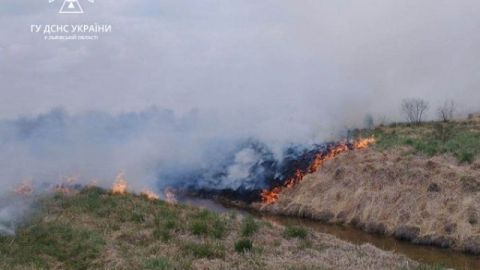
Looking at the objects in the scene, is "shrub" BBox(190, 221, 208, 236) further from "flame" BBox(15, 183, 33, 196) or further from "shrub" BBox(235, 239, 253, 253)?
"flame" BBox(15, 183, 33, 196)

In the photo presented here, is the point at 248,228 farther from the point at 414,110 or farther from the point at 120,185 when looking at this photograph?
the point at 414,110

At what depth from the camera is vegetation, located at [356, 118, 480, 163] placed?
37066 millimetres

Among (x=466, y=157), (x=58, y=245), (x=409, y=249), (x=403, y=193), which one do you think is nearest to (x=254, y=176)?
(x=403, y=193)

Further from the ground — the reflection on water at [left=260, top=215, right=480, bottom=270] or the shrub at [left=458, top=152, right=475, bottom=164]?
the shrub at [left=458, top=152, right=475, bottom=164]

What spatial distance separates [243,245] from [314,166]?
21075 mm

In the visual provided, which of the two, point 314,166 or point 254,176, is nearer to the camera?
point 314,166

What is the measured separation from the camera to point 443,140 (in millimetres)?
45750

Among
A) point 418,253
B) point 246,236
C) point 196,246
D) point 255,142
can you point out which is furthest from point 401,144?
point 196,246

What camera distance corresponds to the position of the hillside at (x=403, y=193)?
29.1 meters

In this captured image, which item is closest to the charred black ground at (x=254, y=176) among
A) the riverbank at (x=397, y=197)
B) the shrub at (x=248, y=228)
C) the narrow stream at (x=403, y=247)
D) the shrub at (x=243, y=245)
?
the riverbank at (x=397, y=197)

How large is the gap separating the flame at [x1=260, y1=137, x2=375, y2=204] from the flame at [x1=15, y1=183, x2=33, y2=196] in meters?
15.7

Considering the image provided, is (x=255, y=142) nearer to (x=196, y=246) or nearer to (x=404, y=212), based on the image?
(x=404, y=212)

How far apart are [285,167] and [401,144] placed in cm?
842

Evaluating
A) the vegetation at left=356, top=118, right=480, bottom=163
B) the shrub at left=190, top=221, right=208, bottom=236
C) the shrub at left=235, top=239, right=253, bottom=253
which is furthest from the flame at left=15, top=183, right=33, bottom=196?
the vegetation at left=356, top=118, right=480, bottom=163
